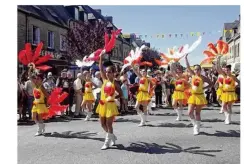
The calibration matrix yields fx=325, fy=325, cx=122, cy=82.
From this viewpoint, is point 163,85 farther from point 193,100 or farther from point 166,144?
point 166,144

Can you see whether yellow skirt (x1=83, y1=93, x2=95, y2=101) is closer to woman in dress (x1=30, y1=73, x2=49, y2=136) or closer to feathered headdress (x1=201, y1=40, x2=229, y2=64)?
woman in dress (x1=30, y1=73, x2=49, y2=136)

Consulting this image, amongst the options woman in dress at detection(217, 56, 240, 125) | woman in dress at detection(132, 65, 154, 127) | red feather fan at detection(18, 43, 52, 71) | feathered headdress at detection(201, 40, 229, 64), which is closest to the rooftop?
woman in dress at detection(132, 65, 154, 127)

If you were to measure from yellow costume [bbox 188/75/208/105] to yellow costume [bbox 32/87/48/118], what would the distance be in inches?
115

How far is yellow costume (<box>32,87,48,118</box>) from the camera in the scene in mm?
6516

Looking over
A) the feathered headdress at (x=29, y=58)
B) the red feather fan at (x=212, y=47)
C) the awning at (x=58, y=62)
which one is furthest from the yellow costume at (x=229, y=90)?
the awning at (x=58, y=62)

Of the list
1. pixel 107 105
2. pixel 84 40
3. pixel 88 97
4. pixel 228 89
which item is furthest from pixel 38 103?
pixel 84 40

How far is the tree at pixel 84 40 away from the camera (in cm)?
1833

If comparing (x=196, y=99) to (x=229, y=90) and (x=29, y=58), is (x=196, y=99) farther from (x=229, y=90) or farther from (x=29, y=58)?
(x=29, y=58)

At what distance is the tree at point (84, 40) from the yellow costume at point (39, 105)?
11.6 metres

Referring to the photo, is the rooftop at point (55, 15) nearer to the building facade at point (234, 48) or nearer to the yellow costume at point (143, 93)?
the building facade at point (234, 48)

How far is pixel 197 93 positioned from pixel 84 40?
12817mm

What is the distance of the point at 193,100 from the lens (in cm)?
643
